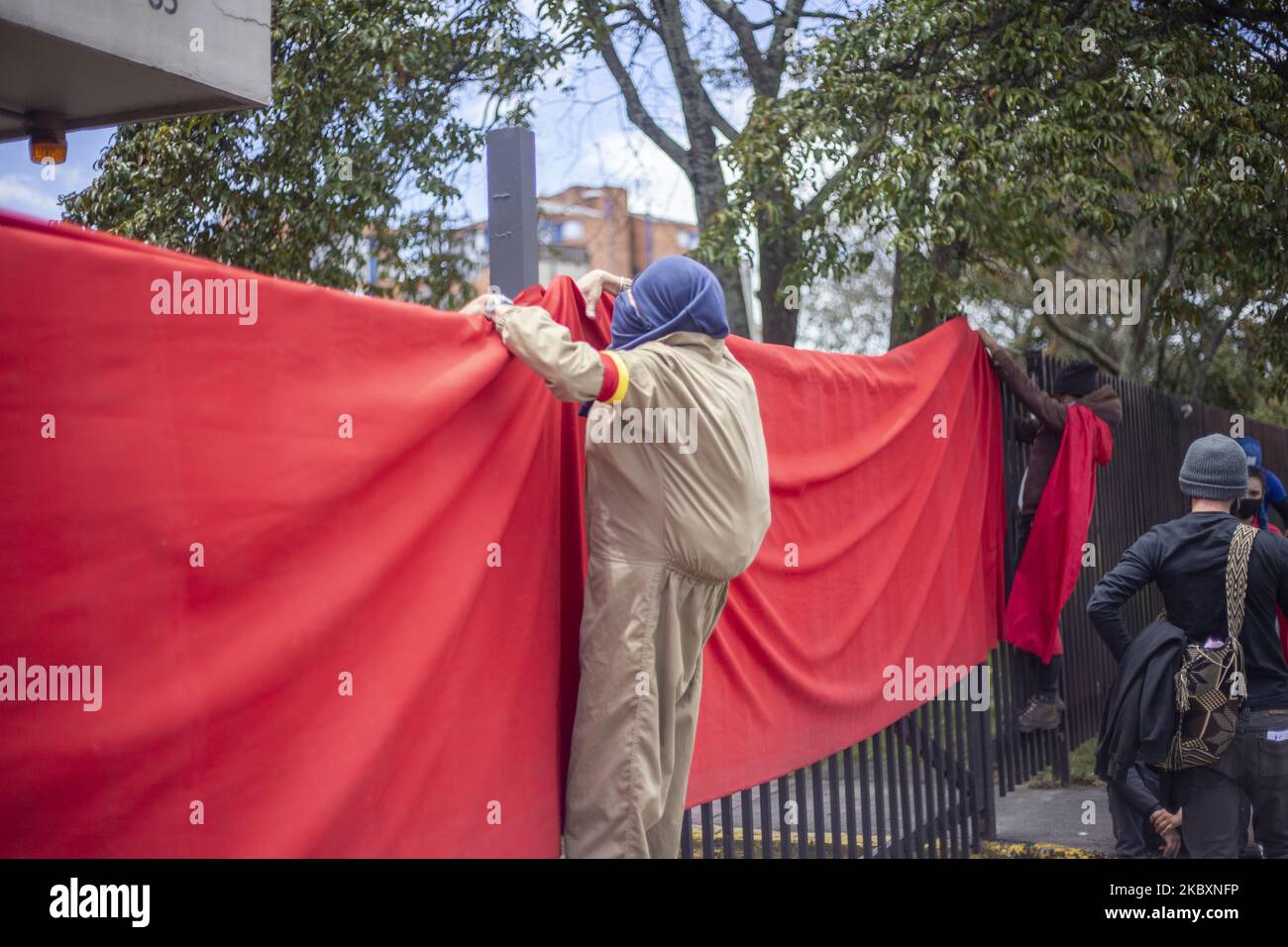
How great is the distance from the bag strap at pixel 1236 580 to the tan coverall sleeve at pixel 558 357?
264cm

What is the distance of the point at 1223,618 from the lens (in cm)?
443

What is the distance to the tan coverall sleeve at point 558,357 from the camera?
3012 millimetres

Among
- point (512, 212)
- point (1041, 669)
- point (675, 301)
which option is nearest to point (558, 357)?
point (675, 301)

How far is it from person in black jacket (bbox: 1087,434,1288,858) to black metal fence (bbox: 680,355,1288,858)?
134 centimetres

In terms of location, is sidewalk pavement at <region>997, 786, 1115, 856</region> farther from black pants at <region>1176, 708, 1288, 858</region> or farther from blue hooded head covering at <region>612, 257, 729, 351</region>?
blue hooded head covering at <region>612, 257, 729, 351</region>

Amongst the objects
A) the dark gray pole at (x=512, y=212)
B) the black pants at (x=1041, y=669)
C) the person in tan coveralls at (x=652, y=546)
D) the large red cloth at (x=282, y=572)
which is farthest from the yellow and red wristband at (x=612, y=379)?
the black pants at (x=1041, y=669)

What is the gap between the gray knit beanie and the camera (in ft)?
14.8

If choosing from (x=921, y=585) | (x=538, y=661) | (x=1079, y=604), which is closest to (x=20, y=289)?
(x=538, y=661)

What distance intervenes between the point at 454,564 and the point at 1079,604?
18.3 ft

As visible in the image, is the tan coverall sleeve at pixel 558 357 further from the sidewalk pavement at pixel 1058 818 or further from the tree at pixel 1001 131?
the tree at pixel 1001 131

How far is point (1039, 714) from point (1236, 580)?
265cm

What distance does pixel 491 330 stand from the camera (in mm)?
3270

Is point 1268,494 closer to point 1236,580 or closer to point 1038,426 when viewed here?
point 1038,426

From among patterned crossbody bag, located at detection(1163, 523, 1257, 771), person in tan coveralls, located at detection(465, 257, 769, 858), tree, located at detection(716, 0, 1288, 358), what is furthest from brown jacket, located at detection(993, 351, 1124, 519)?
person in tan coveralls, located at detection(465, 257, 769, 858)
